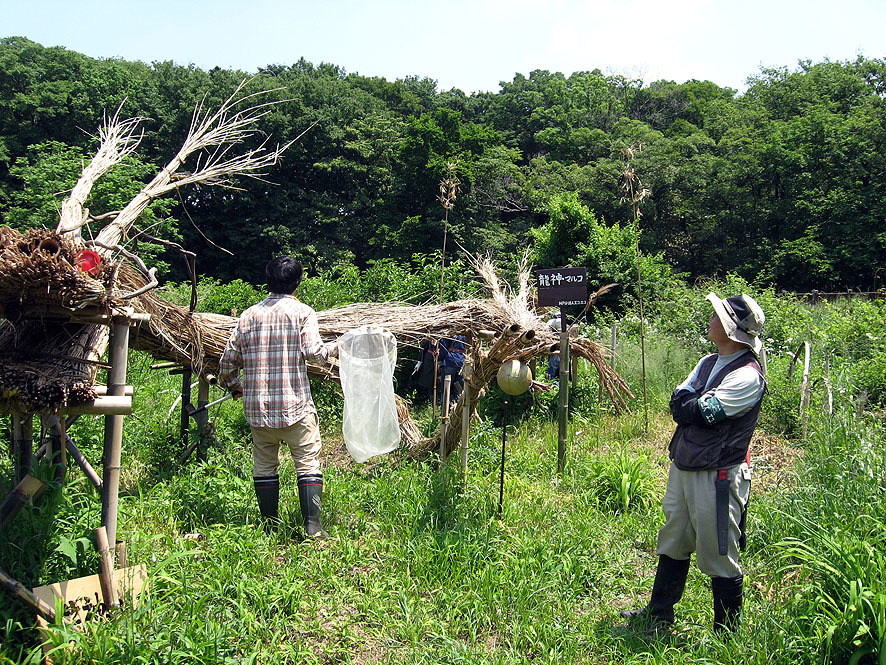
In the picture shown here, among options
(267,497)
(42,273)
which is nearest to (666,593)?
(267,497)

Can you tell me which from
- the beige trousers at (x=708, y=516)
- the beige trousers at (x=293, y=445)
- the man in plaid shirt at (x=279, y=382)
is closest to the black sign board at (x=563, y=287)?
the man in plaid shirt at (x=279, y=382)

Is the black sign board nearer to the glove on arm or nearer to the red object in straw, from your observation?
the glove on arm

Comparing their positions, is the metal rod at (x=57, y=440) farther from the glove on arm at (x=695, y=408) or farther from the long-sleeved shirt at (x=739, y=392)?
the long-sleeved shirt at (x=739, y=392)

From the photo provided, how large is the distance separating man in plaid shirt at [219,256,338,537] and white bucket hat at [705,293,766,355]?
7.42ft

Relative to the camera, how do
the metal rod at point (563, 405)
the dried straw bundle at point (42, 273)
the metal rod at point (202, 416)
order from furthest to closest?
1. the metal rod at point (563, 405)
2. the metal rod at point (202, 416)
3. the dried straw bundle at point (42, 273)

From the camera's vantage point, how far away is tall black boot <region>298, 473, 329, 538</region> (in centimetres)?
391

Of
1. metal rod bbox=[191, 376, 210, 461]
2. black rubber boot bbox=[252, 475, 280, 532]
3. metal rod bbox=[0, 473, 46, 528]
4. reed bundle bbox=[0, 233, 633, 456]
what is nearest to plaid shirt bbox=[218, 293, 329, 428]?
black rubber boot bbox=[252, 475, 280, 532]

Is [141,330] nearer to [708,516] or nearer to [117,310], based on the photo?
[117,310]

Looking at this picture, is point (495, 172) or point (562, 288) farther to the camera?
point (495, 172)

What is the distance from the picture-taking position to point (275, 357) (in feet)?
12.7

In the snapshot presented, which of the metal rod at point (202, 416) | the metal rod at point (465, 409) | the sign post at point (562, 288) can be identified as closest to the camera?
the metal rod at point (465, 409)

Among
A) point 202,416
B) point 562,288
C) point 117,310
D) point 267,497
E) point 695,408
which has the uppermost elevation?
point 562,288

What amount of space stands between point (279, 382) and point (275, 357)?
0.51ft

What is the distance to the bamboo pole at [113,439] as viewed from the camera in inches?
118
